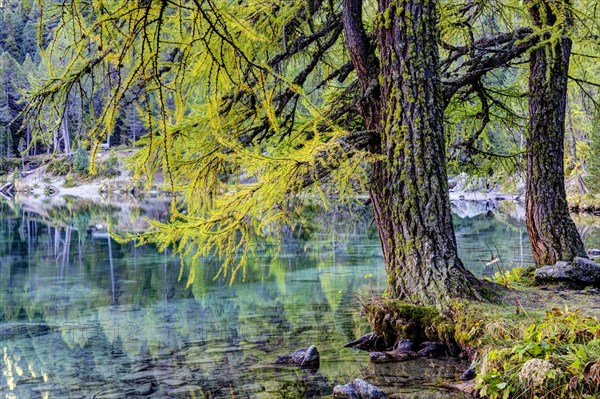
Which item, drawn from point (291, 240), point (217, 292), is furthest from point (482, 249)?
point (217, 292)

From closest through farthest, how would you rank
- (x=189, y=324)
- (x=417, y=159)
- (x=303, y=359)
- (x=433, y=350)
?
(x=433, y=350)
(x=303, y=359)
(x=417, y=159)
(x=189, y=324)

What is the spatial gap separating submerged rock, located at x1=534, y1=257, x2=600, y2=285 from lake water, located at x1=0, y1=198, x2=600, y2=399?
86cm

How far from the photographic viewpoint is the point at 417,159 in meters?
6.14

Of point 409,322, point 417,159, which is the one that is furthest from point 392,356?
point 417,159

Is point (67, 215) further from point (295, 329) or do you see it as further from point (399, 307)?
point (399, 307)

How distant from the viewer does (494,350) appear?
4.56 m

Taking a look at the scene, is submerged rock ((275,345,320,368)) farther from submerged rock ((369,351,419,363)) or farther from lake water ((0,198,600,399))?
submerged rock ((369,351,419,363))

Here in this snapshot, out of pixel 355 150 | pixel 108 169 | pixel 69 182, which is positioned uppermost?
pixel 108 169

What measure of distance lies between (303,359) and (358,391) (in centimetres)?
136

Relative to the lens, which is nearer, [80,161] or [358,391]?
[358,391]

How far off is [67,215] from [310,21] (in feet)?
97.5

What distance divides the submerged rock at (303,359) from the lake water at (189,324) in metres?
0.15

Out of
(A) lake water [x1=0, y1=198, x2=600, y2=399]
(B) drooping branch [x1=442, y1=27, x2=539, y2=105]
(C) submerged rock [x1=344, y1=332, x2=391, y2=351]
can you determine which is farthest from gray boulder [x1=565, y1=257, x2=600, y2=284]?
(C) submerged rock [x1=344, y1=332, x2=391, y2=351]

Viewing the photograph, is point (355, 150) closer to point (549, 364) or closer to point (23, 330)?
point (549, 364)
